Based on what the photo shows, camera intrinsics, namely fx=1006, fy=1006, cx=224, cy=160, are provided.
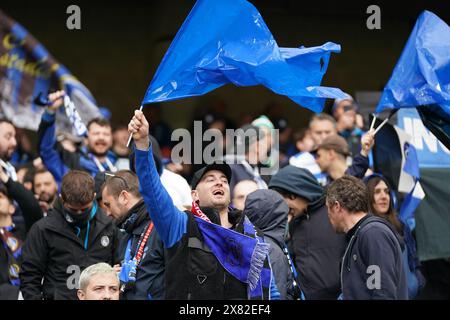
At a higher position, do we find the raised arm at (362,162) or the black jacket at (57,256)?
the raised arm at (362,162)

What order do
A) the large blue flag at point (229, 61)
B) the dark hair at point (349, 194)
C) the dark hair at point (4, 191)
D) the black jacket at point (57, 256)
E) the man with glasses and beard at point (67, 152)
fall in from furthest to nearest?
the man with glasses and beard at point (67, 152), the dark hair at point (4, 191), the black jacket at point (57, 256), the dark hair at point (349, 194), the large blue flag at point (229, 61)

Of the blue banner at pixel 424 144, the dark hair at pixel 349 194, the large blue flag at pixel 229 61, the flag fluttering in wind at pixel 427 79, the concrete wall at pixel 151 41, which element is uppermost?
the large blue flag at pixel 229 61

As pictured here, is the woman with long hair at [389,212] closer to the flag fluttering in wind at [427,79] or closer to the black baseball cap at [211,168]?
the flag fluttering in wind at [427,79]

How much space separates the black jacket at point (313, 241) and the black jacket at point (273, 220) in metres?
0.66

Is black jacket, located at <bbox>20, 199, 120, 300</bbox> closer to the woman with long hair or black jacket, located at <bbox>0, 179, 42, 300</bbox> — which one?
black jacket, located at <bbox>0, 179, 42, 300</bbox>

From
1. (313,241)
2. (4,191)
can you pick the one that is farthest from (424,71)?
(4,191)

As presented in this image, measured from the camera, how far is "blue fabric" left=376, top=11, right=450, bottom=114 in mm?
7020

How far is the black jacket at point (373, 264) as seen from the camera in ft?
20.2

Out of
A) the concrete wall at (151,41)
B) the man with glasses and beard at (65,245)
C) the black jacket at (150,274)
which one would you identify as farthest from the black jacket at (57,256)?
the concrete wall at (151,41)

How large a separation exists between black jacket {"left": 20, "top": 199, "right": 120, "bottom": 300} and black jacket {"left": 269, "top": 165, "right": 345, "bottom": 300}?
1325mm

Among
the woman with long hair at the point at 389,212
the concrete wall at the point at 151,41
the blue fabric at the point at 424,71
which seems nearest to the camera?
the blue fabric at the point at 424,71
